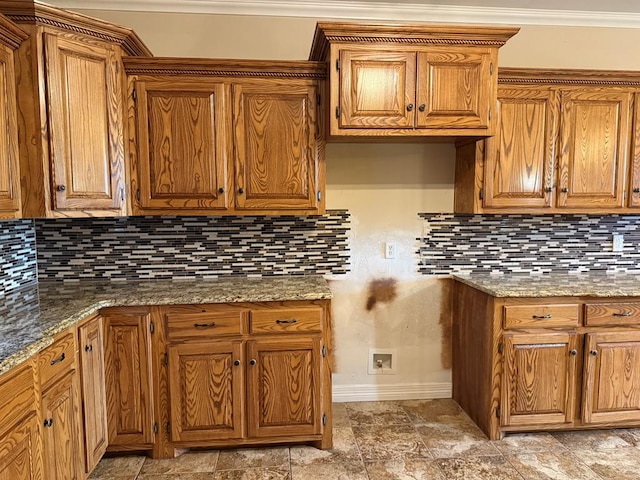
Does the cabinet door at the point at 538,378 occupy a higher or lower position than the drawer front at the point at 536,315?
lower

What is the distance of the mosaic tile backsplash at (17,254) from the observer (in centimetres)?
218

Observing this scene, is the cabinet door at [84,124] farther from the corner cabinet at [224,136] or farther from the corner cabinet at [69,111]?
the corner cabinet at [224,136]

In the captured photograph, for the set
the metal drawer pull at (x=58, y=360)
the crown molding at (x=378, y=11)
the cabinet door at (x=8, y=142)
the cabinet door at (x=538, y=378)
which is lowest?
the cabinet door at (x=538, y=378)

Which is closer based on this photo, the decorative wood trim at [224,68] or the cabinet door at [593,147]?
the decorative wood trim at [224,68]

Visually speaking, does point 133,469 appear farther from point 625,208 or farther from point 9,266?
point 625,208

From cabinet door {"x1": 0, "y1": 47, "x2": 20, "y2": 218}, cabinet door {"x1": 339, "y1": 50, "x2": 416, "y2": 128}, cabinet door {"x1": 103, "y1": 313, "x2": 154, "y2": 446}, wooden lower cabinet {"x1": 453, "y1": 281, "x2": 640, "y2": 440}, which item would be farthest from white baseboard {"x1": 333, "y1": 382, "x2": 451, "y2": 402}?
cabinet door {"x1": 0, "y1": 47, "x2": 20, "y2": 218}

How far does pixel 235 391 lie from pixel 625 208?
99.0 inches

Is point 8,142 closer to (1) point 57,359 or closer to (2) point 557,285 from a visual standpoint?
(1) point 57,359

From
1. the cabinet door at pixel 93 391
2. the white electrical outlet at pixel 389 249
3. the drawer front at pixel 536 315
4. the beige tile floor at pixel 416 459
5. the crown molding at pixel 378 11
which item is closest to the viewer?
the cabinet door at pixel 93 391

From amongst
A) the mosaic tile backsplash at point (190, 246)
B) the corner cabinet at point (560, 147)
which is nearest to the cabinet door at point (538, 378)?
the corner cabinet at point (560, 147)

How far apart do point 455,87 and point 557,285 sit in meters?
1.28

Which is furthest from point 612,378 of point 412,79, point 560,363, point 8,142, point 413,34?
point 8,142

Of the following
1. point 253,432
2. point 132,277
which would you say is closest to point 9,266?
point 132,277

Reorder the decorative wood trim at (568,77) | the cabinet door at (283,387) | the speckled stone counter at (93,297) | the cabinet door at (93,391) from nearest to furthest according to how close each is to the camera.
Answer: the speckled stone counter at (93,297) → the cabinet door at (93,391) → the cabinet door at (283,387) → the decorative wood trim at (568,77)
